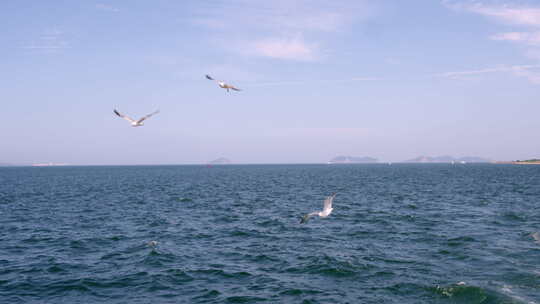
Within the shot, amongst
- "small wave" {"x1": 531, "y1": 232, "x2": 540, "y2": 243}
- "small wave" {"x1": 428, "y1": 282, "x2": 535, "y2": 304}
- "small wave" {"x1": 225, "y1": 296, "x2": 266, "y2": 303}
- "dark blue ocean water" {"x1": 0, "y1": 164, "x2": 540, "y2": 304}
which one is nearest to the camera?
"small wave" {"x1": 428, "y1": 282, "x2": 535, "y2": 304}

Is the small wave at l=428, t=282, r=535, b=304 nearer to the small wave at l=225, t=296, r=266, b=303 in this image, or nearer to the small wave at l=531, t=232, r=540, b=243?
the small wave at l=225, t=296, r=266, b=303

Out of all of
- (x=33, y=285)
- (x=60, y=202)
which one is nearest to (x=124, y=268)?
(x=33, y=285)

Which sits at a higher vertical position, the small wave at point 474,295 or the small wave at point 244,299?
the small wave at point 474,295

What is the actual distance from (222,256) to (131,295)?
7399 mm

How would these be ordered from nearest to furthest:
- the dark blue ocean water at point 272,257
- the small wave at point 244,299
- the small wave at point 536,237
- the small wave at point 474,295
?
the small wave at point 474,295, the small wave at point 244,299, the dark blue ocean water at point 272,257, the small wave at point 536,237

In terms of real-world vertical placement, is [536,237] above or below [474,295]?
above

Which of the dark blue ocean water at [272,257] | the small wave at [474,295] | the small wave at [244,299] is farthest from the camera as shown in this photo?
the dark blue ocean water at [272,257]

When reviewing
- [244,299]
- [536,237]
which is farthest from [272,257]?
[536,237]

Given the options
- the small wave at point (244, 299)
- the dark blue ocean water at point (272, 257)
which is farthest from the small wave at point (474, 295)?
the small wave at point (244, 299)

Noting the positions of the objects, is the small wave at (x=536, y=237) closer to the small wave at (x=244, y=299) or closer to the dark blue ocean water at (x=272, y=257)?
the dark blue ocean water at (x=272, y=257)

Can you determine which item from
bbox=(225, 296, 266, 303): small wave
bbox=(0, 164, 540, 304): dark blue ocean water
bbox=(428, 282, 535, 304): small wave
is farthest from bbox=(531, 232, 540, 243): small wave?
bbox=(225, 296, 266, 303): small wave

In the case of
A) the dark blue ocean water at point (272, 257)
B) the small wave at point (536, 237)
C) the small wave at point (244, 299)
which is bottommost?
the small wave at point (244, 299)

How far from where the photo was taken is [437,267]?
20.9m

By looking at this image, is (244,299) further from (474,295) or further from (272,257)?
(474,295)
